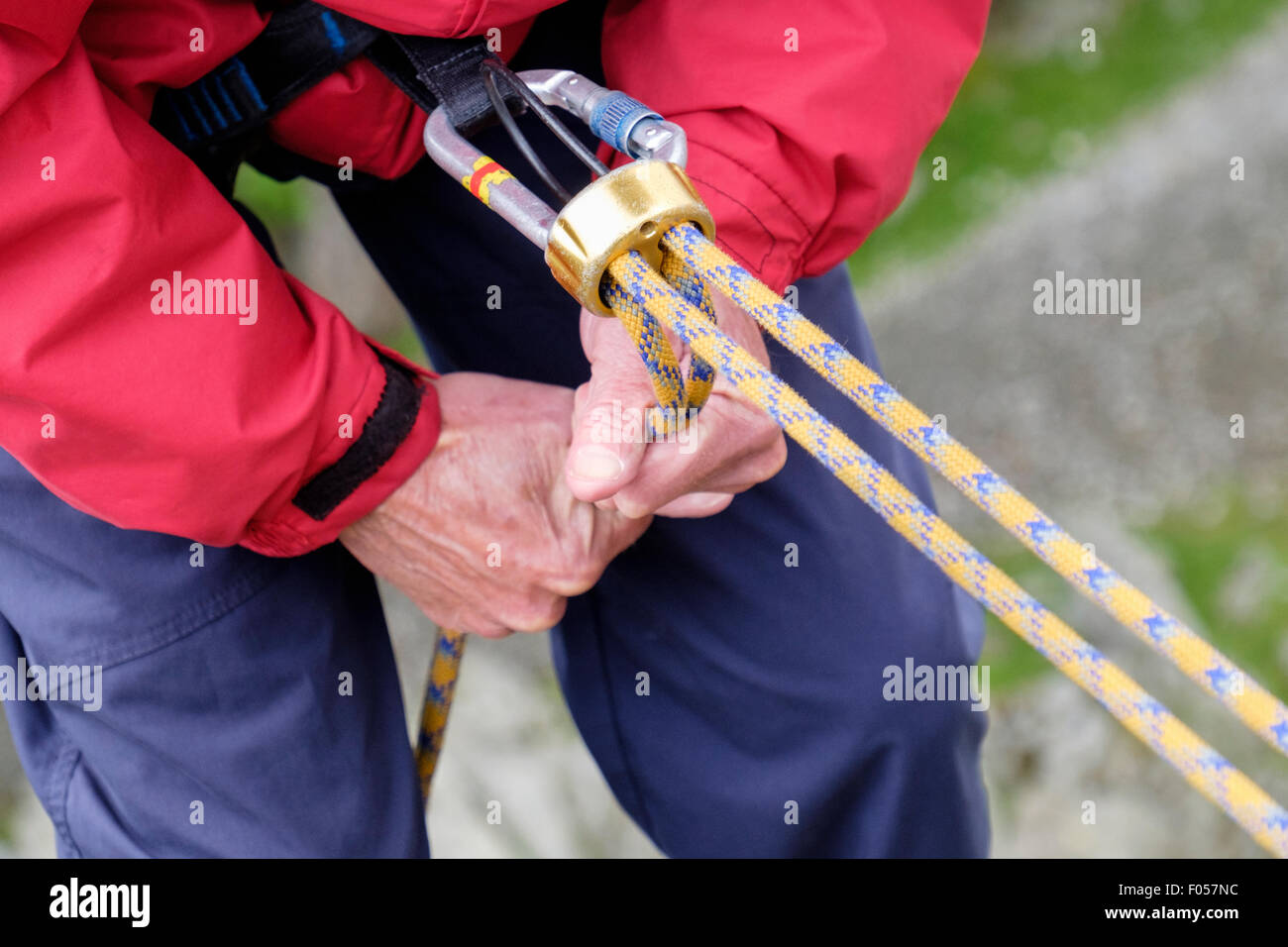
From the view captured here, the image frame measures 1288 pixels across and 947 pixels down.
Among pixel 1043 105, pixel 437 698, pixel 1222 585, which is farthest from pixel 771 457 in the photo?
pixel 1043 105

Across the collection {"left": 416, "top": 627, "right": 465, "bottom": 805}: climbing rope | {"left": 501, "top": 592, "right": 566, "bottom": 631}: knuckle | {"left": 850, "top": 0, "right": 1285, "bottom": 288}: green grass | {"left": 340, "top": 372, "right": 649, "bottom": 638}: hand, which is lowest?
{"left": 416, "top": 627, "right": 465, "bottom": 805}: climbing rope

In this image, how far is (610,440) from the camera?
2.47ft

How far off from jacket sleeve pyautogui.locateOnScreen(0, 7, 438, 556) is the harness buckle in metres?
0.16

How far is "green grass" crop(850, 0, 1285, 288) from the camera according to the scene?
2273 mm

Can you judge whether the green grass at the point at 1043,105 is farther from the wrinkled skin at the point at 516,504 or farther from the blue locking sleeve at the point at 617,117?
the blue locking sleeve at the point at 617,117

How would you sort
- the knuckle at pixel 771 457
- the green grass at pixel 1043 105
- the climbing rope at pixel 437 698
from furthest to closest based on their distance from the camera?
the green grass at pixel 1043 105, the climbing rope at pixel 437 698, the knuckle at pixel 771 457

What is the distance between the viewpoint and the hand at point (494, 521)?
34.6 inches

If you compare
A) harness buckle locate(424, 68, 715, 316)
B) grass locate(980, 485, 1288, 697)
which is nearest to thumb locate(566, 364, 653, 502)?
harness buckle locate(424, 68, 715, 316)

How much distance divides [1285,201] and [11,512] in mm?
2120

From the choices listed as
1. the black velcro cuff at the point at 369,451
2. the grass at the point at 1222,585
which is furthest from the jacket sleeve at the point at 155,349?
the grass at the point at 1222,585

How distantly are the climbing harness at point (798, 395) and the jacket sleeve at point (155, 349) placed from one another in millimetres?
158

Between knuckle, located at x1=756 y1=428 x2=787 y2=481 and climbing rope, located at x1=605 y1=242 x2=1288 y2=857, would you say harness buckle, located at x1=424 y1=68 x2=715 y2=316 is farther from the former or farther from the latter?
knuckle, located at x1=756 y1=428 x2=787 y2=481

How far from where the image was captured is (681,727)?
1.10 metres

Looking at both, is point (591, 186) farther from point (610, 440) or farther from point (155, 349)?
point (155, 349)
